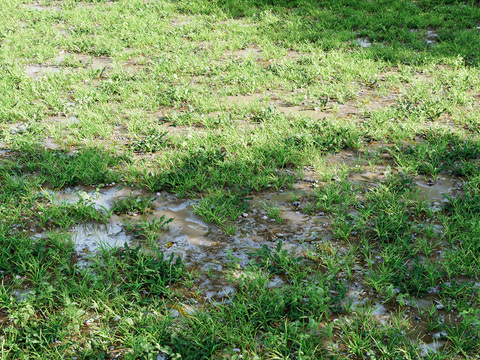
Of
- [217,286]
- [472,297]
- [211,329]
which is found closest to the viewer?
[211,329]

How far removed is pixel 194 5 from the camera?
1436cm

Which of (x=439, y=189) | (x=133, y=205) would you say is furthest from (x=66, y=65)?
(x=439, y=189)

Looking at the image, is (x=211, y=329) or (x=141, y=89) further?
(x=141, y=89)

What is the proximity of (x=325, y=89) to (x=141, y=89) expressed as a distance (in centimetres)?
403

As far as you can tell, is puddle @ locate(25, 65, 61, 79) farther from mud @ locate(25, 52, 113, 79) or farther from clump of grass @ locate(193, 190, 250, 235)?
clump of grass @ locate(193, 190, 250, 235)

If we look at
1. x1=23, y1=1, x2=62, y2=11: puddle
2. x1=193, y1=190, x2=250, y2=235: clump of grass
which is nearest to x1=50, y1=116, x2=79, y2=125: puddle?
x1=193, y1=190, x2=250, y2=235: clump of grass

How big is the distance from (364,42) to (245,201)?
7.73 meters

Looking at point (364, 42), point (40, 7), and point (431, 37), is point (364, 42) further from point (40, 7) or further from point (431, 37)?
point (40, 7)

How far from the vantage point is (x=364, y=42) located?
10.7 meters

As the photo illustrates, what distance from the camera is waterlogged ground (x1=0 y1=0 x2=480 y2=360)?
338 cm

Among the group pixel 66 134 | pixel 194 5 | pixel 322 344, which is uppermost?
pixel 194 5

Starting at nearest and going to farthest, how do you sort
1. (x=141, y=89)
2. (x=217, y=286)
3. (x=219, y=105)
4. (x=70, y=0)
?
(x=217, y=286) → (x=219, y=105) → (x=141, y=89) → (x=70, y=0)

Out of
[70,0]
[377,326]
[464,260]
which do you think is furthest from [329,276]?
[70,0]

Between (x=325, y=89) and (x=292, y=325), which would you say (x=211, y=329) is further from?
(x=325, y=89)
